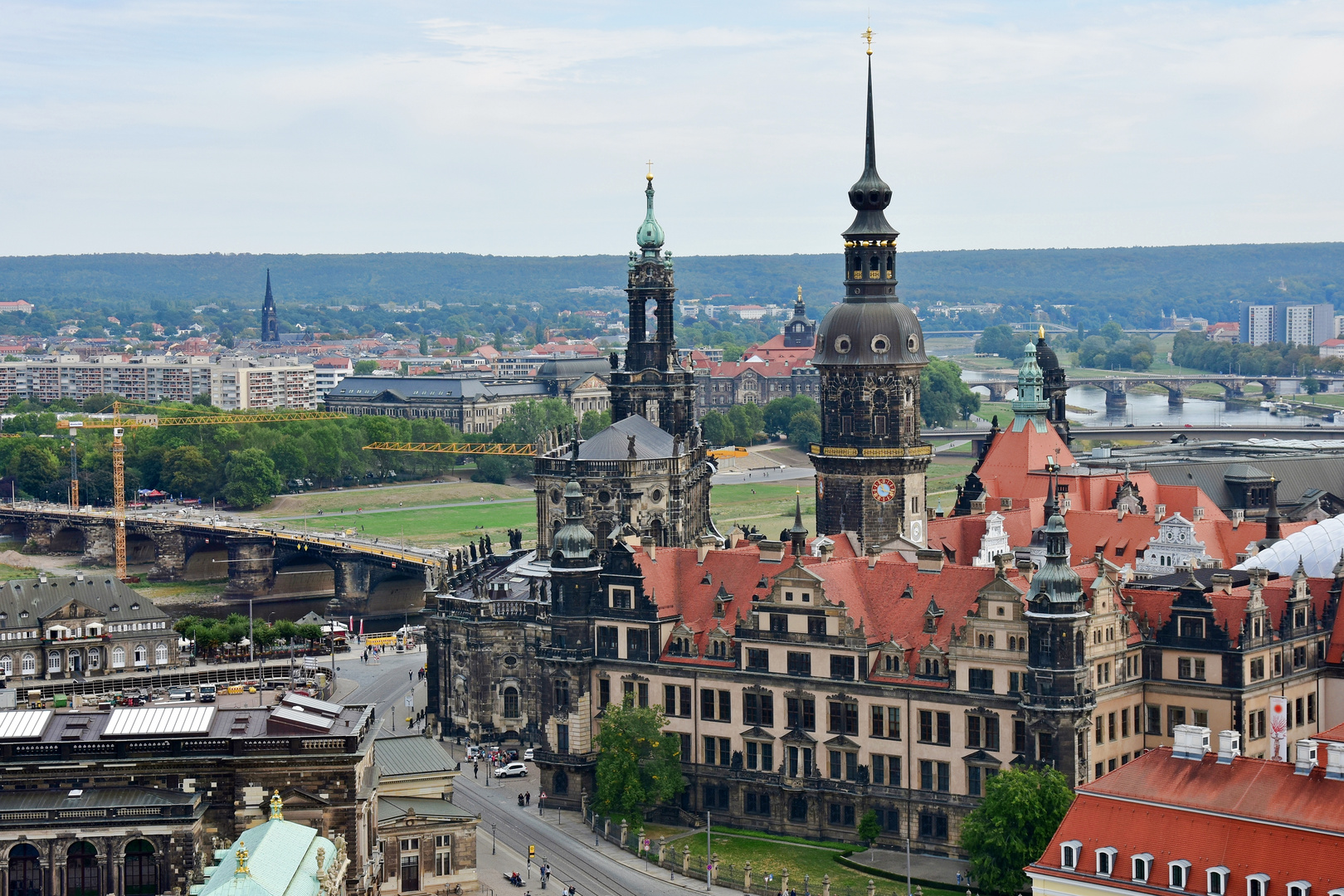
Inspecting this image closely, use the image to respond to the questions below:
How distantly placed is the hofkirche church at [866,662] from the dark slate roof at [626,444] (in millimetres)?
10823

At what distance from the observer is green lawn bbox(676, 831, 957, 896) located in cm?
11450

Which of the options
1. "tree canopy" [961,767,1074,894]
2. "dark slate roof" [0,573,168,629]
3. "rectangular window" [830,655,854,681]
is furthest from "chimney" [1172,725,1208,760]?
"dark slate roof" [0,573,168,629]

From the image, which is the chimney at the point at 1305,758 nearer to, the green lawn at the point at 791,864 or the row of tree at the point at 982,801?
the row of tree at the point at 982,801

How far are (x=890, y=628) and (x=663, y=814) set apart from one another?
1746 centimetres

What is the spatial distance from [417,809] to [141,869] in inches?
772

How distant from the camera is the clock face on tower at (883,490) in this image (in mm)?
156375

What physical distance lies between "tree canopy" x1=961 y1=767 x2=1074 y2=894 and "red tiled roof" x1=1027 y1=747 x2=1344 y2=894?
946 centimetres

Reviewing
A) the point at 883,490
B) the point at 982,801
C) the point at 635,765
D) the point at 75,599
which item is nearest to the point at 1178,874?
the point at 982,801

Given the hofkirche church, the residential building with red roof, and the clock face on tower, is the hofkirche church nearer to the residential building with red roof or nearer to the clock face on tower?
the clock face on tower

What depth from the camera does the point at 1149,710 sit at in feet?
405

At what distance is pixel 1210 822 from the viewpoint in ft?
310

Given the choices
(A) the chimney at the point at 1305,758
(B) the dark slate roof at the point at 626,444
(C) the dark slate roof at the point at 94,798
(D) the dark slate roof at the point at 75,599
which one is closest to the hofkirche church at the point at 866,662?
(B) the dark slate roof at the point at 626,444

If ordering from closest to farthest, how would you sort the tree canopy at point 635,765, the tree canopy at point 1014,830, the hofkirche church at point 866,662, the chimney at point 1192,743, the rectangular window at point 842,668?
the chimney at point 1192,743, the tree canopy at point 1014,830, the hofkirche church at point 866,662, the rectangular window at point 842,668, the tree canopy at point 635,765

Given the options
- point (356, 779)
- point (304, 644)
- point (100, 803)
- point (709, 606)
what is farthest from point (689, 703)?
point (304, 644)
